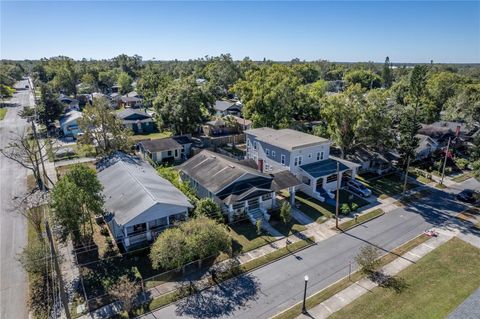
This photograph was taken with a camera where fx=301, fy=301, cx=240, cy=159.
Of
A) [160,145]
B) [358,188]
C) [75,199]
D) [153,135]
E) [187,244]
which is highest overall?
[75,199]

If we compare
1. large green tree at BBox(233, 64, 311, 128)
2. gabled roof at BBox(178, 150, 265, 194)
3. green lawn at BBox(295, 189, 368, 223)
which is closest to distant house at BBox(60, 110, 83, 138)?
large green tree at BBox(233, 64, 311, 128)

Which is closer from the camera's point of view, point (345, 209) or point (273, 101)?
point (345, 209)

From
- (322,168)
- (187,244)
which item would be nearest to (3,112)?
(187,244)

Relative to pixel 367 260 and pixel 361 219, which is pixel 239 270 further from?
pixel 361 219

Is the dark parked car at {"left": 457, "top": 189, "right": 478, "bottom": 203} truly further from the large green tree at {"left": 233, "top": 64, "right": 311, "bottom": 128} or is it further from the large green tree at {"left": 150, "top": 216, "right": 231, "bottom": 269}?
the large green tree at {"left": 150, "top": 216, "right": 231, "bottom": 269}

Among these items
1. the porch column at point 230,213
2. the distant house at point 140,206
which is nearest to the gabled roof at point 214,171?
the porch column at point 230,213

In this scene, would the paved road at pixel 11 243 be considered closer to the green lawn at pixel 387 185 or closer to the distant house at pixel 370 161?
the green lawn at pixel 387 185

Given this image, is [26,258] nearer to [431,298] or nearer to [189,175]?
[189,175]

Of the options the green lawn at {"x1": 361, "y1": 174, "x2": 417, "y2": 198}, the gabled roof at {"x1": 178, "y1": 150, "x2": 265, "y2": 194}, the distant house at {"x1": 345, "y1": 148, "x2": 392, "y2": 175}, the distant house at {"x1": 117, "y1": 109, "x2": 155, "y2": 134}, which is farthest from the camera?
the distant house at {"x1": 117, "y1": 109, "x2": 155, "y2": 134}
